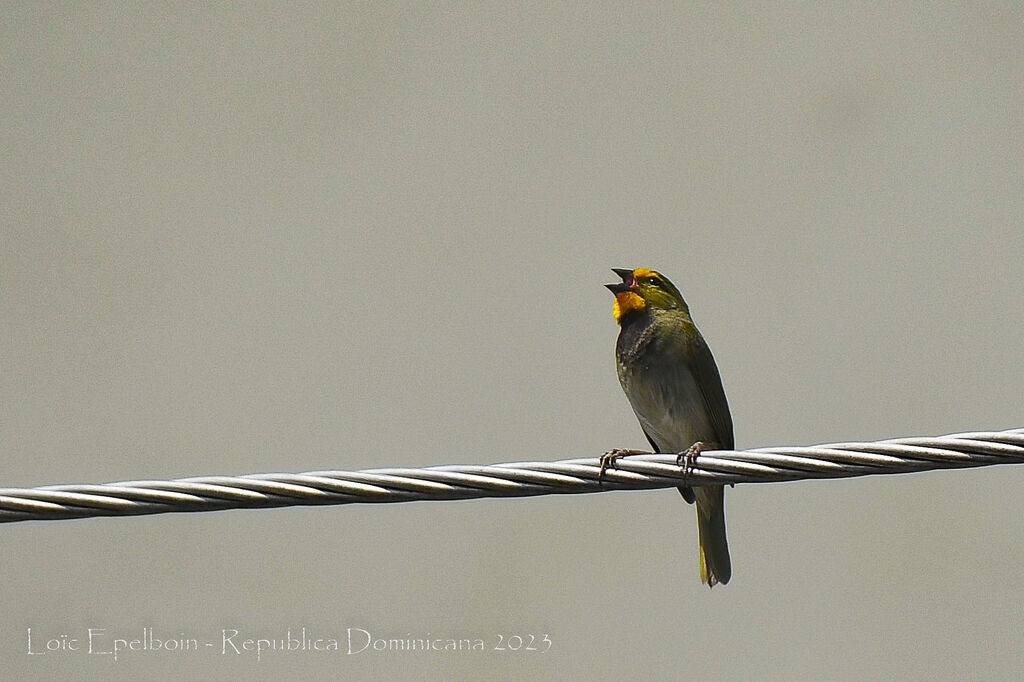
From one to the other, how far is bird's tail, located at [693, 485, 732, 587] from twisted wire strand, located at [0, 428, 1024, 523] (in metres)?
2.22

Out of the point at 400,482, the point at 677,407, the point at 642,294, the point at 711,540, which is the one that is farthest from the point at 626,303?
the point at 400,482

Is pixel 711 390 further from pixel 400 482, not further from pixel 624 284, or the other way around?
pixel 400 482

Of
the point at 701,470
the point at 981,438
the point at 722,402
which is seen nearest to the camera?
the point at 981,438

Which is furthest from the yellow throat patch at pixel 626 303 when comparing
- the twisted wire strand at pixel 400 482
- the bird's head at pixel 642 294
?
the twisted wire strand at pixel 400 482

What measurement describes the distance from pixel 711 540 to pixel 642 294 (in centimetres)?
112

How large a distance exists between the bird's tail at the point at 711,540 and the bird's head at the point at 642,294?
83 cm

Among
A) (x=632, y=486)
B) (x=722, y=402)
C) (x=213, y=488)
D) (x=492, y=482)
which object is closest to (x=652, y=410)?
(x=722, y=402)

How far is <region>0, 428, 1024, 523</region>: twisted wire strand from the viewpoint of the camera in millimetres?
2316

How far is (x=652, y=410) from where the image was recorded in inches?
180

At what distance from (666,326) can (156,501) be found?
2693 millimetres

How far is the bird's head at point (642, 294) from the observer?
4.74 metres

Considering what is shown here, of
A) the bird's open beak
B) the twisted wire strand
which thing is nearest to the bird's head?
the bird's open beak

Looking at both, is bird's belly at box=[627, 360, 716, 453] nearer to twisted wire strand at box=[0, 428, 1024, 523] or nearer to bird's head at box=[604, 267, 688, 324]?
bird's head at box=[604, 267, 688, 324]

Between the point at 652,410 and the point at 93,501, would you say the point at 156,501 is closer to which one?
the point at 93,501
